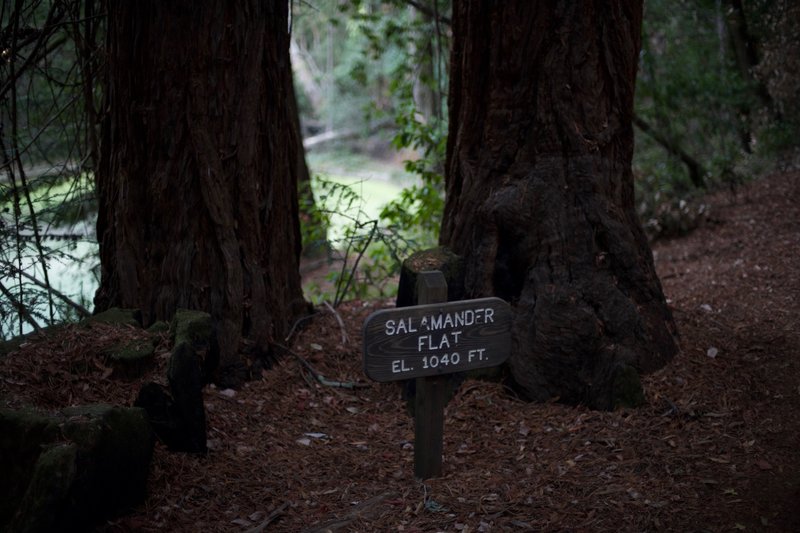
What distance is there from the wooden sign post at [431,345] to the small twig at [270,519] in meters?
0.75

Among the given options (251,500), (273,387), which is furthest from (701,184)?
(251,500)

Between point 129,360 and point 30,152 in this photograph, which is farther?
point 30,152

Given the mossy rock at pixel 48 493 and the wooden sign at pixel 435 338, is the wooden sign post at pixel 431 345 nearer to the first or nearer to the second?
the wooden sign at pixel 435 338

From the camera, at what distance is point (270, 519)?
3.75 metres

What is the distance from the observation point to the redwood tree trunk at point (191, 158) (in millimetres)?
4781

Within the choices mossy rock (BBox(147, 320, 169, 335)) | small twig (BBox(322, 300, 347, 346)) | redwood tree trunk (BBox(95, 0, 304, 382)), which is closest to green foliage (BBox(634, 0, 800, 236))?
small twig (BBox(322, 300, 347, 346))

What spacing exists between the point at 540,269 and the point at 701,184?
22.1 feet

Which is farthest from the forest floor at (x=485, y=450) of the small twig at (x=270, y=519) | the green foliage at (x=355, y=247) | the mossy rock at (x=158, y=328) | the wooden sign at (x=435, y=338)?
the green foliage at (x=355, y=247)

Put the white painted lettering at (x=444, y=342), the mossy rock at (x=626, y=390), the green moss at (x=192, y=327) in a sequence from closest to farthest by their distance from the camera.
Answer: the white painted lettering at (x=444, y=342)
the green moss at (x=192, y=327)
the mossy rock at (x=626, y=390)

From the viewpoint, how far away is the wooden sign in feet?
11.9

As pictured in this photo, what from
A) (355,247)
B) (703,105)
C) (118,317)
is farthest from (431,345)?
(703,105)

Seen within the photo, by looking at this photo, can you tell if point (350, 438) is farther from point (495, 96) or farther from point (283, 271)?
point (495, 96)

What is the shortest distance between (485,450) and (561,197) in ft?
5.87

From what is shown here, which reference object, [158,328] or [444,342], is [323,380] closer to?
[158,328]
